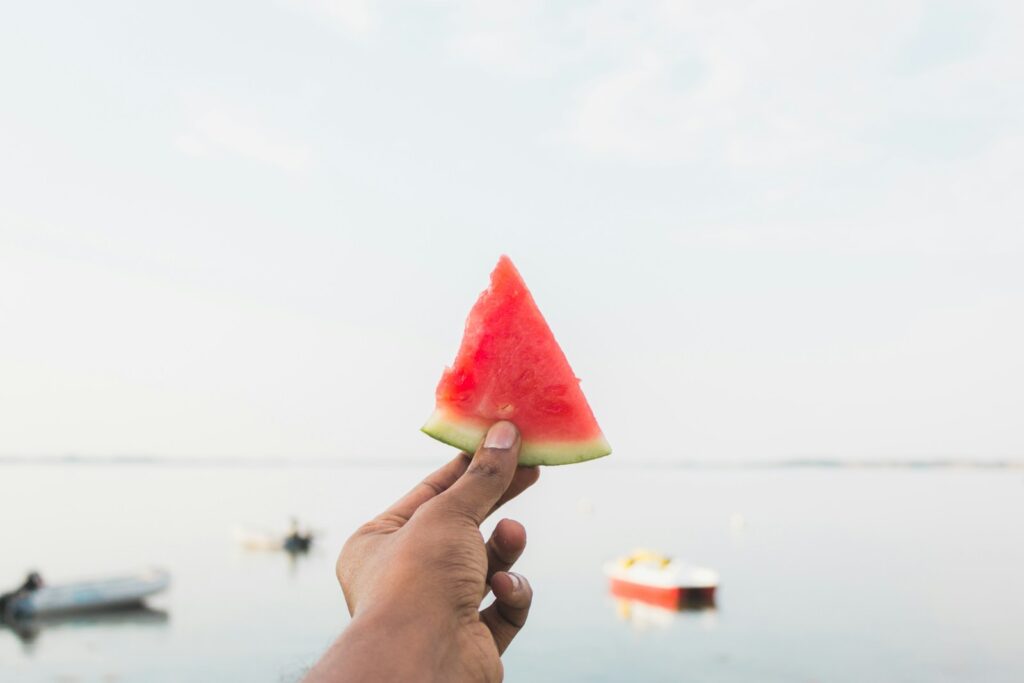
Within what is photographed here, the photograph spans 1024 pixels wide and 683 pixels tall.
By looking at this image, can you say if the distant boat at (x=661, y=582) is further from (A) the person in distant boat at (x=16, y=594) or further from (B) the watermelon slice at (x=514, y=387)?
(B) the watermelon slice at (x=514, y=387)

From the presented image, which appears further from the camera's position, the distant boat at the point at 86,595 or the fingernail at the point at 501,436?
the distant boat at the point at 86,595

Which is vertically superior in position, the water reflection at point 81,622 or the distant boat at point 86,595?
the distant boat at point 86,595

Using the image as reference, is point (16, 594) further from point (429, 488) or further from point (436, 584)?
point (436, 584)

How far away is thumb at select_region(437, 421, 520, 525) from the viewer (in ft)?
7.16

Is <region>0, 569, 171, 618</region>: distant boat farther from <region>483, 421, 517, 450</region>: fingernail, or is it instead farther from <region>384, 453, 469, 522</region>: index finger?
<region>483, 421, 517, 450</region>: fingernail

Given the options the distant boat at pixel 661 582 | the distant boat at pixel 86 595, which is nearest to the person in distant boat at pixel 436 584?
the distant boat at pixel 661 582

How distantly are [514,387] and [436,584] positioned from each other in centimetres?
79

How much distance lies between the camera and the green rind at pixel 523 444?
245 centimetres

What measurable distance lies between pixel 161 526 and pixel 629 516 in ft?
132

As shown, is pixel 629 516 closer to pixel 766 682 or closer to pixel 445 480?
pixel 766 682

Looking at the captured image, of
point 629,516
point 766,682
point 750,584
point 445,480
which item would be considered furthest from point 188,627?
point 629,516

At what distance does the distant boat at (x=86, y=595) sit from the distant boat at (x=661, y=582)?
16.3 meters

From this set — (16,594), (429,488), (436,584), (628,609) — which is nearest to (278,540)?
(16,594)

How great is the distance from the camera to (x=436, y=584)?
2072 millimetres
